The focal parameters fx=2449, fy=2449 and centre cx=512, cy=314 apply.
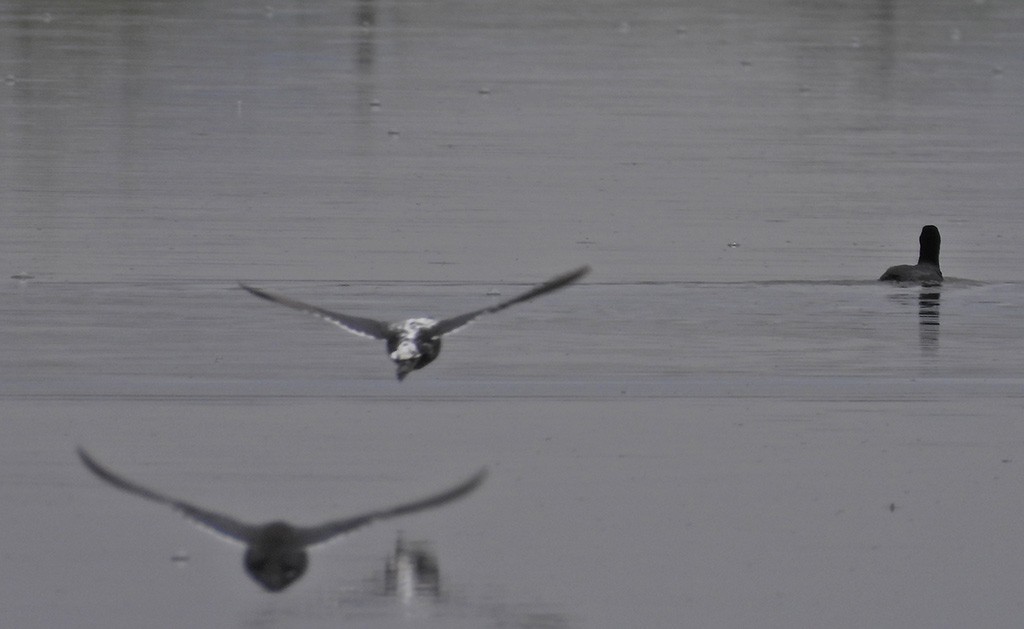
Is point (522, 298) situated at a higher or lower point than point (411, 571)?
higher

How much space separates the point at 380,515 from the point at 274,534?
1.20ft

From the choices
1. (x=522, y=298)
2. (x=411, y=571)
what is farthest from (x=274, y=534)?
(x=522, y=298)

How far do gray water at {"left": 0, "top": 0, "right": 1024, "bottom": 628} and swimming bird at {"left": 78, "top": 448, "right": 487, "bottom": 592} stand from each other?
0.20m

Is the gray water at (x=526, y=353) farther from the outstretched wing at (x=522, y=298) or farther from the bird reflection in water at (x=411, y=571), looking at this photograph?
the outstretched wing at (x=522, y=298)

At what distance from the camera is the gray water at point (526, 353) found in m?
8.25

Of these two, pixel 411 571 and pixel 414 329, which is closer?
pixel 411 571

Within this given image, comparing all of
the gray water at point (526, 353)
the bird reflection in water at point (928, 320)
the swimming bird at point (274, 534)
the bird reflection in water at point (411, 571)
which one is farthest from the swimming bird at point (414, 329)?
the bird reflection in water at point (928, 320)

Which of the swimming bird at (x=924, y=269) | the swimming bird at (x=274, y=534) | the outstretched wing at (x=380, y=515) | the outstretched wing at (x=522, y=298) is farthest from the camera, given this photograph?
the swimming bird at (x=924, y=269)

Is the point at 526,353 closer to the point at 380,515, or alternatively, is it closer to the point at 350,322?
the point at 350,322

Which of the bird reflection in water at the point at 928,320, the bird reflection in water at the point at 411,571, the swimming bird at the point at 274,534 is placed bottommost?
the bird reflection in water at the point at 411,571

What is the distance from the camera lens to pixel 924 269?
14.6 metres

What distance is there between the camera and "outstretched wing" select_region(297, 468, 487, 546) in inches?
282

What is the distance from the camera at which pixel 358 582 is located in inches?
318

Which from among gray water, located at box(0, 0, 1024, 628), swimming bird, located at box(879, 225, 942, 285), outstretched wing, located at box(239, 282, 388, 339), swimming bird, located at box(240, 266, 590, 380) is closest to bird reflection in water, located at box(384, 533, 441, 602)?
gray water, located at box(0, 0, 1024, 628)
